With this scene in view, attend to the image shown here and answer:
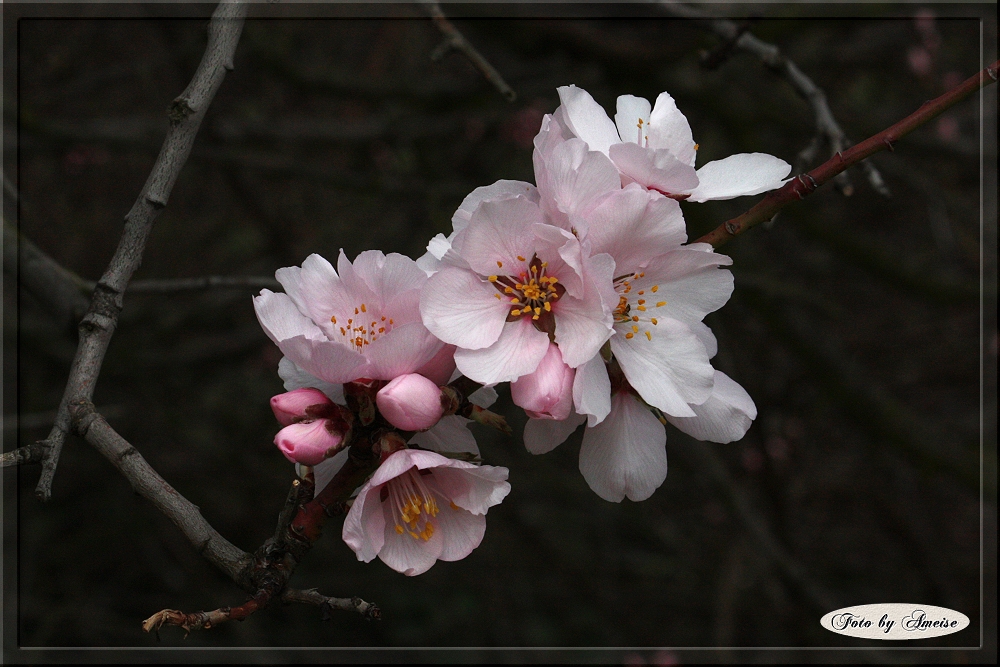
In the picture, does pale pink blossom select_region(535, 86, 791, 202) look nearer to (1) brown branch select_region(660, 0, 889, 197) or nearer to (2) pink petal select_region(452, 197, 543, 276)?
(2) pink petal select_region(452, 197, 543, 276)

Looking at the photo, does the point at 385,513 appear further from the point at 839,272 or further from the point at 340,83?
the point at 839,272

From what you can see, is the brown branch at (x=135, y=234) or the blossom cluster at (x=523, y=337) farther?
the brown branch at (x=135, y=234)

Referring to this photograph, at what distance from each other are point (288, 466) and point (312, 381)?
233 centimetres

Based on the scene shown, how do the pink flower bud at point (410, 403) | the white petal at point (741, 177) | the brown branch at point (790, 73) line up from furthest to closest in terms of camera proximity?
the brown branch at point (790, 73), the white petal at point (741, 177), the pink flower bud at point (410, 403)

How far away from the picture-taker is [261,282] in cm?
169

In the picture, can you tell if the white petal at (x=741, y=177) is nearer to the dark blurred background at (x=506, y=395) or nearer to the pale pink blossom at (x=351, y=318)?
the pale pink blossom at (x=351, y=318)

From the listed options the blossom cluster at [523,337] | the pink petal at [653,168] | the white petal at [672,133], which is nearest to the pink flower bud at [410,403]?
the blossom cluster at [523,337]

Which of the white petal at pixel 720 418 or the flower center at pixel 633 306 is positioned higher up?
the flower center at pixel 633 306

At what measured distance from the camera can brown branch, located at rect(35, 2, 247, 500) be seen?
1.10 meters

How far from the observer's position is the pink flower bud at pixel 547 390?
96 centimetres

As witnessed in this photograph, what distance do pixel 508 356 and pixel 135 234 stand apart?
0.56 metres

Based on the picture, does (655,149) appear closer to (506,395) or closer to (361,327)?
(361,327)

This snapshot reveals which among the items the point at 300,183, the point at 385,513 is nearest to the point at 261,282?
the point at 385,513

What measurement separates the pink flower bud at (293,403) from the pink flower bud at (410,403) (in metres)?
0.10
